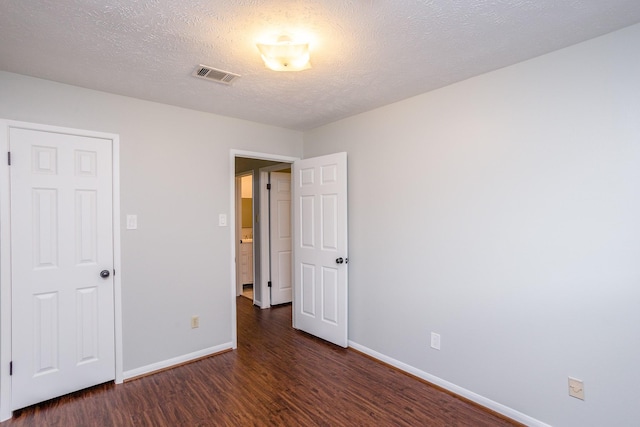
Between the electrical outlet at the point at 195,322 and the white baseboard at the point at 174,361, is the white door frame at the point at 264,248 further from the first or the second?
the electrical outlet at the point at 195,322

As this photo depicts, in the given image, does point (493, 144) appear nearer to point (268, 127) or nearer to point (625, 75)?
point (625, 75)

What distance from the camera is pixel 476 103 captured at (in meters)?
2.42

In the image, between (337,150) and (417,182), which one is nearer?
(417,182)

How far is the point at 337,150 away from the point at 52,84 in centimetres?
249

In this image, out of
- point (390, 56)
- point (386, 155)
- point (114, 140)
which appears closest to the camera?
point (390, 56)

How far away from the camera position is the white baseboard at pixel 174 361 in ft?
9.18

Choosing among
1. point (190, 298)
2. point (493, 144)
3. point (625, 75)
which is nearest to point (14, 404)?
point (190, 298)

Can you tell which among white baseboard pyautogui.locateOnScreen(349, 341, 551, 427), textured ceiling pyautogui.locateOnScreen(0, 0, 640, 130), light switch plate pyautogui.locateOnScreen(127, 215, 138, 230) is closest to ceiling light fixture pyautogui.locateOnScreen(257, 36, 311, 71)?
textured ceiling pyautogui.locateOnScreen(0, 0, 640, 130)

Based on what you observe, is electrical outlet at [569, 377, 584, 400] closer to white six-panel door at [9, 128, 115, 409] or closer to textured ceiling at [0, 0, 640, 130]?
textured ceiling at [0, 0, 640, 130]

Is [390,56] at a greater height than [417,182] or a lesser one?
greater

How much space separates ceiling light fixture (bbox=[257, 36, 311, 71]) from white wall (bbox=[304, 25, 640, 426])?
51.7 inches

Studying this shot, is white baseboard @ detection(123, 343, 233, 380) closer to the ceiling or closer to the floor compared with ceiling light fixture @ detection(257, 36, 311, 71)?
closer to the floor

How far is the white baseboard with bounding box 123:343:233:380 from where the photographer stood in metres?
2.80

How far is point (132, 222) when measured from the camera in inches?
110
